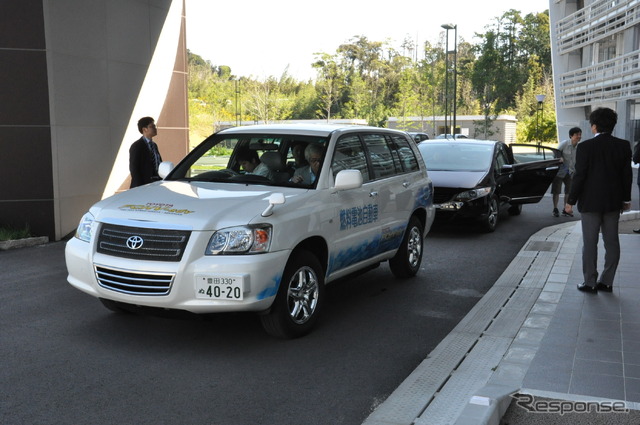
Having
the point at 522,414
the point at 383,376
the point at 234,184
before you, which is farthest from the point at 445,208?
the point at 522,414

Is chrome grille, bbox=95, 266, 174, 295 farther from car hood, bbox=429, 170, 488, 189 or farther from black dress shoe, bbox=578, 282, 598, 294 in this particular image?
car hood, bbox=429, 170, 488, 189

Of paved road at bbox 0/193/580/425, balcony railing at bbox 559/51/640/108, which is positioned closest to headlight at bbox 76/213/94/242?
paved road at bbox 0/193/580/425

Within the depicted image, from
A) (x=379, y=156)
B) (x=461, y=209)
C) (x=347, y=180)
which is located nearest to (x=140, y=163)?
(x=379, y=156)

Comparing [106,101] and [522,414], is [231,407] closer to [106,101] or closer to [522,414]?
[522,414]

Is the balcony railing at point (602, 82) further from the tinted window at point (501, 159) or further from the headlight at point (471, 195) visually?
the headlight at point (471, 195)

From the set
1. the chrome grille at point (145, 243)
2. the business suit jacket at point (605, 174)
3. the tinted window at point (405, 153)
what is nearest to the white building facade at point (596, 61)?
the tinted window at point (405, 153)

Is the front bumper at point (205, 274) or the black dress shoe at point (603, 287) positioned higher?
the front bumper at point (205, 274)

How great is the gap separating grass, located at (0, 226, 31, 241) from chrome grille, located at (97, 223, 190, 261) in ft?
18.9

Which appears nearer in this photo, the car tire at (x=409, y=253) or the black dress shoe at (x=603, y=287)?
the black dress shoe at (x=603, y=287)

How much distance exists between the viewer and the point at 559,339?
554 centimetres

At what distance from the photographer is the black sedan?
11828 millimetres

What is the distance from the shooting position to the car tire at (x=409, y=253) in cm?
816

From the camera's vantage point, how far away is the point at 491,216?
40.6 feet

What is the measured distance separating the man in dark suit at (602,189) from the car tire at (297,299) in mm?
3060
